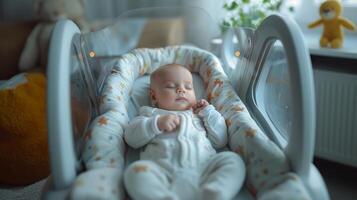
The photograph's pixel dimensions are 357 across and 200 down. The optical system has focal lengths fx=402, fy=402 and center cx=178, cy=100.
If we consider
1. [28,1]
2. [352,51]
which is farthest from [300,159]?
[28,1]

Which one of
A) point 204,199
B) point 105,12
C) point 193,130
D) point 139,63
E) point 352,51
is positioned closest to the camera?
point 204,199

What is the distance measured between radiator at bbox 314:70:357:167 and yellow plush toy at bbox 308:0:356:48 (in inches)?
5.5

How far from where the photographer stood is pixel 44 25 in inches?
84.1

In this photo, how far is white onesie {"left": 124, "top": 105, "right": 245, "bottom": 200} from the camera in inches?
35.8

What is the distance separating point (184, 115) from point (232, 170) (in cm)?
29

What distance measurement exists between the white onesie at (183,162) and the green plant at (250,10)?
83 cm

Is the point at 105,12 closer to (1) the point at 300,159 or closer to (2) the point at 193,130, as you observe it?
(2) the point at 193,130

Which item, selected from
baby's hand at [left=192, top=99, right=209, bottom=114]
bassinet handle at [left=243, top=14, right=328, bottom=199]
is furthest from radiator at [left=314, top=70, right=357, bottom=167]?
bassinet handle at [left=243, top=14, right=328, bottom=199]

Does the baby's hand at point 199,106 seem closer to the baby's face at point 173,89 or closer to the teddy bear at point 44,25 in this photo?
the baby's face at point 173,89

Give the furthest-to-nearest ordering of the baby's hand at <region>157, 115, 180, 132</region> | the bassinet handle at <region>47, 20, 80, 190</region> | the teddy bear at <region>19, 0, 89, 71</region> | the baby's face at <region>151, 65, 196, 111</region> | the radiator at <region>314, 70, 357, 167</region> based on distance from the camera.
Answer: the teddy bear at <region>19, 0, 89, 71</region> → the radiator at <region>314, 70, 357, 167</region> → the baby's face at <region>151, 65, 196, 111</region> → the baby's hand at <region>157, 115, 180, 132</region> → the bassinet handle at <region>47, 20, 80, 190</region>

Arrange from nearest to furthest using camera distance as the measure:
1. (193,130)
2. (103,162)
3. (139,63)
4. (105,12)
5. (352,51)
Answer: (103,162) → (193,130) → (139,63) → (352,51) → (105,12)

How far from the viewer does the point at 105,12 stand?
7.61 ft

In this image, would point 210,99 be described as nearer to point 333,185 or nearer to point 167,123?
point 167,123

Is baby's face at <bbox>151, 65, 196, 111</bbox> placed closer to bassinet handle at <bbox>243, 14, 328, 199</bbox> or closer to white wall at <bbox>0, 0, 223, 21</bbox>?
bassinet handle at <bbox>243, 14, 328, 199</bbox>
